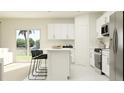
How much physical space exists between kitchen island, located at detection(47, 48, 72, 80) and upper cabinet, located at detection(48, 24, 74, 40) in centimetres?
460

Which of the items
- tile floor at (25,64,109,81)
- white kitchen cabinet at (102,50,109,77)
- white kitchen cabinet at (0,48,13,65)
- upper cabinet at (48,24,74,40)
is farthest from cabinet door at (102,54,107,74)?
white kitchen cabinet at (0,48,13,65)

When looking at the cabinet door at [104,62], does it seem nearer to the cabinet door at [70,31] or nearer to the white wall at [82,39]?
the white wall at [82,39]

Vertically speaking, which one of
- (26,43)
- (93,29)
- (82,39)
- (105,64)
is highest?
(93,29)

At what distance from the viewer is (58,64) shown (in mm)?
4422

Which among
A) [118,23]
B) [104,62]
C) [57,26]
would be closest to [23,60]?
[57,26]

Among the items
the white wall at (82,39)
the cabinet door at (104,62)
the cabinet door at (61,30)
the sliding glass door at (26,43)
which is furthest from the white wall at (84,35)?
the cabinet door at (104,62)

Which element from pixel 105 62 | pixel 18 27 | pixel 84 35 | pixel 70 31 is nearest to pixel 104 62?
pixel 105 62

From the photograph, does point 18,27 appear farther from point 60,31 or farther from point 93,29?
point 93,29

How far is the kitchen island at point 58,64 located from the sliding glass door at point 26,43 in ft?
17.2

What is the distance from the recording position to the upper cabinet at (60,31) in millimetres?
8953

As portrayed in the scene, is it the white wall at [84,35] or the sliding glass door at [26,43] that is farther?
the sliding glass door at [26,43]

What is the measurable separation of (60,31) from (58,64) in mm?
4709
